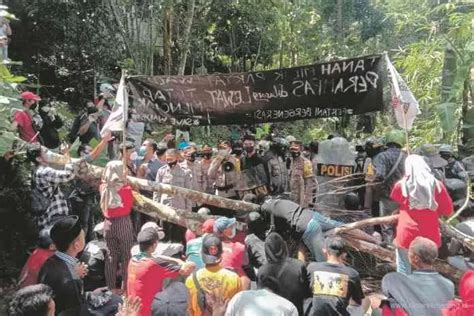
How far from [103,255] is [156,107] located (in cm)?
316

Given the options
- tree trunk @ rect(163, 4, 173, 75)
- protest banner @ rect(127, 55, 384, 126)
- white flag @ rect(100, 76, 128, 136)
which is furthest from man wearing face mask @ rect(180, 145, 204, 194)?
tree trunk @ rect(163, 4, 173, 75)

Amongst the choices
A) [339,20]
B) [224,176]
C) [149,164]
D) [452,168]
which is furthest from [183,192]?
[339,20]

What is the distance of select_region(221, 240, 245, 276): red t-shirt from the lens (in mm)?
5004

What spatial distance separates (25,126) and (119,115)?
5.85 feet

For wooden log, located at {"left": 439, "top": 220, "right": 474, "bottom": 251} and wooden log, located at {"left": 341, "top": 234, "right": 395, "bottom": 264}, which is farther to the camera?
wooden log, located at {"left": 341, "top": 234, "right": 395, "bottom": 264}

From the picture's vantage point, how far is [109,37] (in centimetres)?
1789

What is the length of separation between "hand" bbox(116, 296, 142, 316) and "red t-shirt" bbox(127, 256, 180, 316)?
0.06 m

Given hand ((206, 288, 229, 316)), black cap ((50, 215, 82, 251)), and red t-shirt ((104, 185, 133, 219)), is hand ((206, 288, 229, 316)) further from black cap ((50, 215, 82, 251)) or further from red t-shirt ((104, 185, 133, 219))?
red t-shirt ((104, 185, 133, 219))

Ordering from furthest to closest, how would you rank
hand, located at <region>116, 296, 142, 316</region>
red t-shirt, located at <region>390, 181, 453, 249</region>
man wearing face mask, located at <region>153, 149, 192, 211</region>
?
1. man wearing face mask, located at <region>153, 149, 192, 211</region>
2. red t-shirt, located at <region>390, 181, 453, 249</region>
3. hand, located at <region>116, 296, 142, 316</region>

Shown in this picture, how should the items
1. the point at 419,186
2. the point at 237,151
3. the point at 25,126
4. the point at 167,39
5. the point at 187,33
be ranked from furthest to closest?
1. the point at 167,39
2. the point at 187,33
3. the point at 237,151
4. the point at 25,126
5. the point at 419,186

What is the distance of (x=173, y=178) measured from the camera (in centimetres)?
829

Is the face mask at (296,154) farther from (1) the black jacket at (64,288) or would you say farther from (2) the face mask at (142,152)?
(1) the black jacket at (64,288)

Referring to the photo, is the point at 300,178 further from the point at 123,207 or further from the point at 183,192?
the point at 123,207

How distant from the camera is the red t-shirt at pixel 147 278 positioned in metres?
4.65
